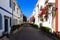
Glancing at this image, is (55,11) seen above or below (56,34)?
above

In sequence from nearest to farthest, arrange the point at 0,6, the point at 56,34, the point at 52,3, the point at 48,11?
the point at 0,6 < the point at 56,34 < the point at 52,3 < the point at 48,11

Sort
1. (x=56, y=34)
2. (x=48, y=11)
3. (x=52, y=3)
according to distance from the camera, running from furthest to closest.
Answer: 1. (x=48, y=11)
2. (x=52, y=3)
3. (x=56, y=34)

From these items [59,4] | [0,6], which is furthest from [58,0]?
[0,6]

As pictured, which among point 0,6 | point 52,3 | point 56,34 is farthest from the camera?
point 52,3

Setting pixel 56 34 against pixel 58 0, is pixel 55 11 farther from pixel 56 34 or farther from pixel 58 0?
pixel 56 34

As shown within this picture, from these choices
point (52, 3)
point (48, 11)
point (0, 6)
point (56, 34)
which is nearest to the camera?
point (0, 6)

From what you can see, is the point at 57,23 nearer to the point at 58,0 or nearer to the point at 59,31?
the point at 59,31

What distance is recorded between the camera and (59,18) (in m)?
18.4

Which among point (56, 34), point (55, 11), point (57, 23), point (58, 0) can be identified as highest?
point (58, 0)

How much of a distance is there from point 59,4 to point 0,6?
22.8 feet

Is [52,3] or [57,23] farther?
[52,3]

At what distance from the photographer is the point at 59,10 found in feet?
60.1

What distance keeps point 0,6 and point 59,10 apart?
7029mm

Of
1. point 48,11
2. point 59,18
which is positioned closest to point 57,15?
point 59,18
